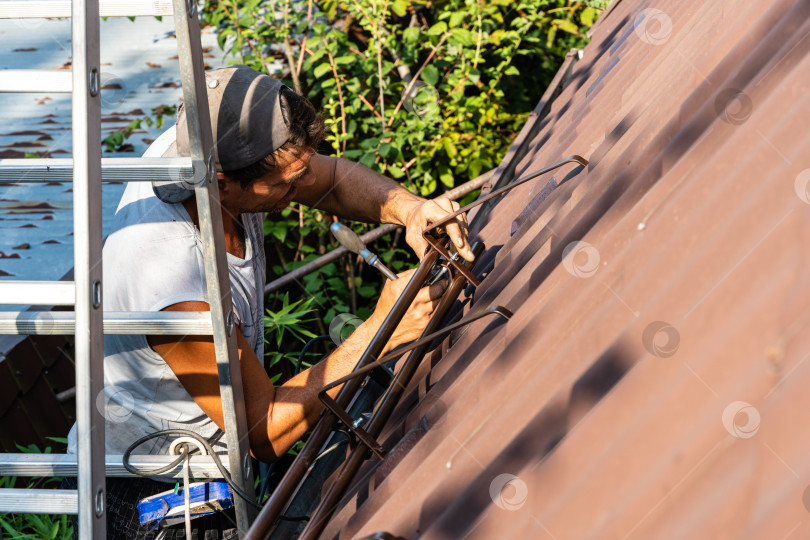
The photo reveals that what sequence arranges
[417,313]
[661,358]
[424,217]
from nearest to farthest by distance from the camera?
1. [661,358]
2. [417,313]
3. [424,217]

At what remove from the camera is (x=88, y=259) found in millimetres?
1480

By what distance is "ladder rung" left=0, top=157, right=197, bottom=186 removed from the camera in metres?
1.59

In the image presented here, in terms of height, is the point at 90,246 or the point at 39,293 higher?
the point at 90,246

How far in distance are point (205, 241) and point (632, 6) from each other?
329cm

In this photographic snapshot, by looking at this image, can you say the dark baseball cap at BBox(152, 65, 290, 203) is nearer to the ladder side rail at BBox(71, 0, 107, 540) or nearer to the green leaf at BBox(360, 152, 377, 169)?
the ladder side rail at BBox(71, 0, 107, 540)

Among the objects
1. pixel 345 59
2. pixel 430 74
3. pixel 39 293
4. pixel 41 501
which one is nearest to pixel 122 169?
pixel 39 293

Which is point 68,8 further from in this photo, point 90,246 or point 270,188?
point 270,188

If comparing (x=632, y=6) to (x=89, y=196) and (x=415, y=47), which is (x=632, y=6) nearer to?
(x=415, y=47)

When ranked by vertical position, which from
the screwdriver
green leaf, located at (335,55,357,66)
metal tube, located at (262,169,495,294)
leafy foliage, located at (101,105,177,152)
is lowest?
leafy foliage, located at (101,105,177,152)

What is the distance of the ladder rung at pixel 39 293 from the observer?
1531mm

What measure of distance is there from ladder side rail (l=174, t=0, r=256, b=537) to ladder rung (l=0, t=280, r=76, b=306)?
0.31 metres

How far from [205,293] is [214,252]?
30cm

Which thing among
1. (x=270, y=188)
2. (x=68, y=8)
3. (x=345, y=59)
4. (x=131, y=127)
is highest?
(x=68, y=8)

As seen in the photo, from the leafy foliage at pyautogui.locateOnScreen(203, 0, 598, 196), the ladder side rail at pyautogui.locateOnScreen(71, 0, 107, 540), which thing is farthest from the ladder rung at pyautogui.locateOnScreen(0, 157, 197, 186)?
the leafy foliage at pyautogui.locateOnScreen(203, 0, 598, 196)
